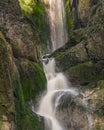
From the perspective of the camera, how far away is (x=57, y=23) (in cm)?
4691

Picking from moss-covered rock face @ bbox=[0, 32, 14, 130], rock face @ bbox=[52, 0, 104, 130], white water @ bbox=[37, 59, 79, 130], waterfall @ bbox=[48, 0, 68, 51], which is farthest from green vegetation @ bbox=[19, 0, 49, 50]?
moss-covered rock face @ bbox=[0, 32, 14, 130]

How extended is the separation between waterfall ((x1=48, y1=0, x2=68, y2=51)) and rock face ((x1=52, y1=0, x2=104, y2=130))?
893 centimetres

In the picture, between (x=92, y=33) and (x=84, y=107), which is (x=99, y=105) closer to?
(x=84, y=107)

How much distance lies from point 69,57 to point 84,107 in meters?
10.7

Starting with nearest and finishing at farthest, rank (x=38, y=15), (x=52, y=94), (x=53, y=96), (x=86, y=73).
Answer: (x=53, y=96) → (x=52, y=94) → (x=86, y=73) → (x=38, y=15)

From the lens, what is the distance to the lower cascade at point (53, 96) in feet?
73.4

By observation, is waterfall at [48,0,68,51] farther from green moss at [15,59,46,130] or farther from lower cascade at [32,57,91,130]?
green moss at [15,59,46,130]

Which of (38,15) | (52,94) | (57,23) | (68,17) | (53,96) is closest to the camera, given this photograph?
(53,96)

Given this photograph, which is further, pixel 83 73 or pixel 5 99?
pixel 83 73

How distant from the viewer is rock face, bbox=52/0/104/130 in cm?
2286

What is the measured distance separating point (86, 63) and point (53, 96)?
22.2 feet

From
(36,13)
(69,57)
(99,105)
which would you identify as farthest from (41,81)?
(36,13)

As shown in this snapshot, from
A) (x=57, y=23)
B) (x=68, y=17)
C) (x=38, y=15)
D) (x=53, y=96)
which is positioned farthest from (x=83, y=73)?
(x=68, y=17)

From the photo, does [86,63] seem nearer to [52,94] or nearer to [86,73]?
[86,73]
